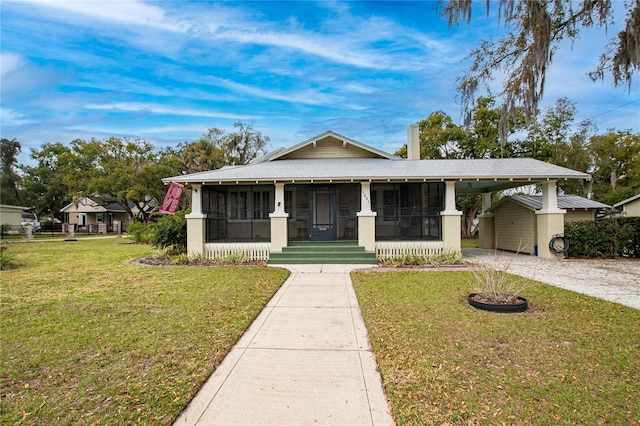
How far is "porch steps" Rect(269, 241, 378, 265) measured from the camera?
11828 mm

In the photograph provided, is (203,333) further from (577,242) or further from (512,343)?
(577,242)

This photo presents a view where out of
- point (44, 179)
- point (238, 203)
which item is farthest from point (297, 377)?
point (44, 179)

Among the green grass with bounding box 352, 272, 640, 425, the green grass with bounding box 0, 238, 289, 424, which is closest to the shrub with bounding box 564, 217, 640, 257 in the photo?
the green grass with bounding box 352, 272, 640, 425

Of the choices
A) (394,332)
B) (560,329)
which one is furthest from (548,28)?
(394,332)

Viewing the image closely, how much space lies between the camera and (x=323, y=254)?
39.8ft

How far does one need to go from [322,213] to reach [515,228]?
875cm

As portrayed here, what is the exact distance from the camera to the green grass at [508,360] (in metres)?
2.88

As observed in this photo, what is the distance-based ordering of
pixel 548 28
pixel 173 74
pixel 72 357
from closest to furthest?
pixel 72 357
pixel 548 28
pixel 173 74

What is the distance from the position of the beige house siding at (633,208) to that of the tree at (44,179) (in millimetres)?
52288

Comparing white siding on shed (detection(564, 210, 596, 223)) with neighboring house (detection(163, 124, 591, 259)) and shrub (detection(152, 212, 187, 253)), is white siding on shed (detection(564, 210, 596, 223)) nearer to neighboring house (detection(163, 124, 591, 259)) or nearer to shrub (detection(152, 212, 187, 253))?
neighboring house (detection(163, 124, 591, 259))

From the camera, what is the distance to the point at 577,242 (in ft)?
41.3

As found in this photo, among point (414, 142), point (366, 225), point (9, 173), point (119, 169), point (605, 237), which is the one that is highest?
point (9, 173)

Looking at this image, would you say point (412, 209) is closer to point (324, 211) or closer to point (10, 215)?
point (324, 211)

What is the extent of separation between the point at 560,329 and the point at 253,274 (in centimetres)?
714
